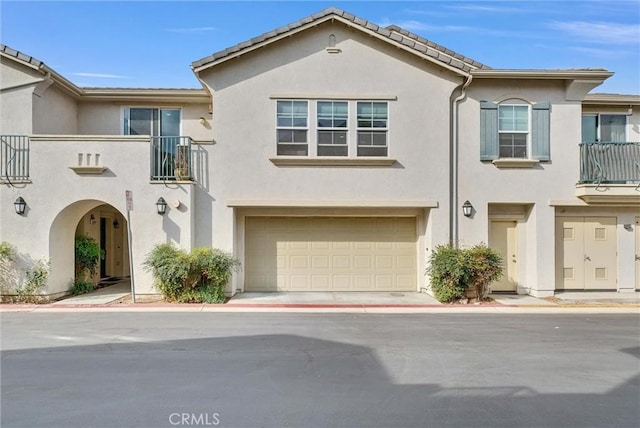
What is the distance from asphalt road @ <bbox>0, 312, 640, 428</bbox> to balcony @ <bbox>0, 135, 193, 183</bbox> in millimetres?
4337

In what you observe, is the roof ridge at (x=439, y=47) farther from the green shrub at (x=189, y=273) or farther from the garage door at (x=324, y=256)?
the green shrub at (x=189, y=273)

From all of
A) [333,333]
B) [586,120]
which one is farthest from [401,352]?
[586,120]

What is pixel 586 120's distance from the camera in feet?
46.8

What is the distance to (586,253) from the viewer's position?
13.3m

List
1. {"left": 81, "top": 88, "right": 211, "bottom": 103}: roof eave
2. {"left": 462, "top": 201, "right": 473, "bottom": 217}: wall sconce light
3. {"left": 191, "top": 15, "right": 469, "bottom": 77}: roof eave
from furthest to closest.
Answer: {"left": 81, "top": 88, "right": 211, "bottom": 103}: roof eave
{"left": 462, "top": 201, "right": 473, "bottom": 217}: wall sconce light
{"left": 191, "top": 15, "right": 469, "bottom": 77}: roof eave

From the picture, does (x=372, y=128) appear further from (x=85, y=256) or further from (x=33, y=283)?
(x=33, y=283)

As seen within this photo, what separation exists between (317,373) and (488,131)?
964cm

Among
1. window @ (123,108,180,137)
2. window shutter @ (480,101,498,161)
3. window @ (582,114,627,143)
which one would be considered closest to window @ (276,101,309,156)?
window @ (123,108,180,137)

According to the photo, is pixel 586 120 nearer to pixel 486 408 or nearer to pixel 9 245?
pixel 486 408

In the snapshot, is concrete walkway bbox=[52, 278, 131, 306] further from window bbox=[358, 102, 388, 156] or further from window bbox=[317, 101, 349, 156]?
window bbox=[358, 102, 388, 156]

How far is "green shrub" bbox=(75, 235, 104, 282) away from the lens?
13.2m

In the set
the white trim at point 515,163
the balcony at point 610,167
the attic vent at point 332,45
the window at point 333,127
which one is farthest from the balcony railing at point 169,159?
the balcony at point 610,167

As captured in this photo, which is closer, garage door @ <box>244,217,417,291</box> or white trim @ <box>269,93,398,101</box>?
white trim @ <box>269,93,398,101</box>

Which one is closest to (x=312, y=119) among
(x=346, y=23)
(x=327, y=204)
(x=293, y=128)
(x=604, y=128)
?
(x=293, y=128)
